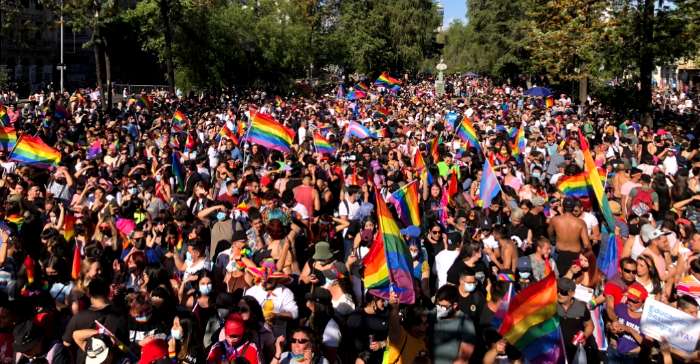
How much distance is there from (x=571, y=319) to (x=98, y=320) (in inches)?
142

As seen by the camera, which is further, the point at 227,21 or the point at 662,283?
the point at 227,21

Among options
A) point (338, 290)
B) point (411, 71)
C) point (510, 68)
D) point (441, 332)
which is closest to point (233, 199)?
point (338, 290)

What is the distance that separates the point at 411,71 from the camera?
73.6 meters

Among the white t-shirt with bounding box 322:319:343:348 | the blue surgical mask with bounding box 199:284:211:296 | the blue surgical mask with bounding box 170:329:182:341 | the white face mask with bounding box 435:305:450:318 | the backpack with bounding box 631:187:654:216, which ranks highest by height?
the backpack with bounding box 631:187:654:216

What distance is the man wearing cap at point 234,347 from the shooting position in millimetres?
5117

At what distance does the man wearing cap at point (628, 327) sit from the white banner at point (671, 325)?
32 cm

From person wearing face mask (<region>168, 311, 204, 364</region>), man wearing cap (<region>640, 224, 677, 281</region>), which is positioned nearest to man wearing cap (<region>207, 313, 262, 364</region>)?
person wearing face mask (<region>168, 311, 204, 364</region>)

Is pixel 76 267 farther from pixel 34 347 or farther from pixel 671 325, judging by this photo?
pixel 671 325

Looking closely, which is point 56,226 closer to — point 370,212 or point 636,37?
point 370,212

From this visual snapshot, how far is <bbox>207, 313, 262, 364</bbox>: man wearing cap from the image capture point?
5.12 meters

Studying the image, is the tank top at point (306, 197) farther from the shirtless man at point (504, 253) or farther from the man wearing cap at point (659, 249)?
the man wearing cap at point (659, 249)

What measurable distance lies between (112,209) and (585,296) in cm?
551

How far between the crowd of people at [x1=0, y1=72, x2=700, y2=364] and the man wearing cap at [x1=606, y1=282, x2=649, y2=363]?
2 cm

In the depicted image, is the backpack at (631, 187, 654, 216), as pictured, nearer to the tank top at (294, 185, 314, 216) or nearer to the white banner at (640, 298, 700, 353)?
the tank top at (294, 185, 314, 216)
